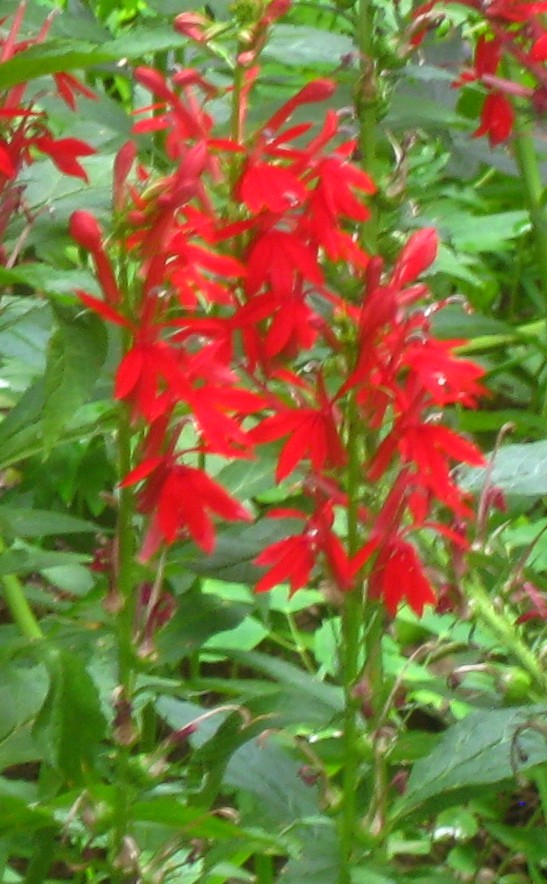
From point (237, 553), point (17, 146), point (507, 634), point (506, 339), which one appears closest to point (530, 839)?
point (507, 634)

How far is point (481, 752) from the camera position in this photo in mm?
516

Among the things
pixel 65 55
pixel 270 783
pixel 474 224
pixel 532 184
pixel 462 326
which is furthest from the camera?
pixel 474 224

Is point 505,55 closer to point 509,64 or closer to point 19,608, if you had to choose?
point 509,64

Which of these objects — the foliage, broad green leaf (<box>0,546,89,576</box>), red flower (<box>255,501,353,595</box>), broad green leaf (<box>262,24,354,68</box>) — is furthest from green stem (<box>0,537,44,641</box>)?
broad green leaf (<box>262,24,354,68</box>)

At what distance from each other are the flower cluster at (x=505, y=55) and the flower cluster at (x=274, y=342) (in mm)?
206

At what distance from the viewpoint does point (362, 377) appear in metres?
0.47

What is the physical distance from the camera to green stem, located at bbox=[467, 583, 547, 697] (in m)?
0.57

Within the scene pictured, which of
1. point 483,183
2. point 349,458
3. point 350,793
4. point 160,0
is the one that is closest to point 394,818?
point 350,793

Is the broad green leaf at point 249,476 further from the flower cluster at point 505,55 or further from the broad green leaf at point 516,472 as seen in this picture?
the flower cluster at point 505,55

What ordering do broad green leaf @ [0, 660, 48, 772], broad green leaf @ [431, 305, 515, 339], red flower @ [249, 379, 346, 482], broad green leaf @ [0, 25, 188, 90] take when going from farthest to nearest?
broad green leaf @ [431, 305, 515, 339]
broad green leaf @ [0, 660, 48, 772]
red flower @ [249, 379, 346, 482]
broad green leaf @ [0, 25, 188, 90]

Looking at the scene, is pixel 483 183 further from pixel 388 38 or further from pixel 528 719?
pixel 528 719

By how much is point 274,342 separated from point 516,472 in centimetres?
21

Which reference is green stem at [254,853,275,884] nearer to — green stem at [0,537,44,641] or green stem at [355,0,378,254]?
green stem at [0,537,44,641]

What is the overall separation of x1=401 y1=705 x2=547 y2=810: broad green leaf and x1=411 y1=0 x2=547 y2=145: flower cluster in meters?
0.38
